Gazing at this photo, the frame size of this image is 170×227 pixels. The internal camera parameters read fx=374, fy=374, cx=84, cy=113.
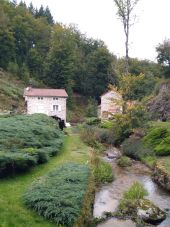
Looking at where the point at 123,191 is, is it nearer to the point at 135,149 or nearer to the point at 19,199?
the point at 19,199

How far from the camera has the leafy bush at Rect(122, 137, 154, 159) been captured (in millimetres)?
31995

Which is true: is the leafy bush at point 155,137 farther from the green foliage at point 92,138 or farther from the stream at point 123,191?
the green foliage at point 92,138

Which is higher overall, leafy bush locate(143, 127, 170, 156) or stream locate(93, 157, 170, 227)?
leafy bush locate(143, 127, 170, 156)

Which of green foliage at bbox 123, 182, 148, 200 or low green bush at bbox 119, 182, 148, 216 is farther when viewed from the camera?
green foliage at bbox 123, 182, 148, 200

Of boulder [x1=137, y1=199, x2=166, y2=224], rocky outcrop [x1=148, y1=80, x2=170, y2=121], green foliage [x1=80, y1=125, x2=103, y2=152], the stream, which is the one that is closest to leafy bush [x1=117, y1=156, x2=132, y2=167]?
the stream

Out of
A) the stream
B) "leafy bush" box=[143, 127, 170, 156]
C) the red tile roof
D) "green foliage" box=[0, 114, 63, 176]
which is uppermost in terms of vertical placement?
the red tile roof

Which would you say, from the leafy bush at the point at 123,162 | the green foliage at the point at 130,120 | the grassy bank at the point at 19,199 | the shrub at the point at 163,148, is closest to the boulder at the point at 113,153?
the leafy bush at the point at 123,162

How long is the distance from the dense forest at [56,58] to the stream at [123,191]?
1584 inches

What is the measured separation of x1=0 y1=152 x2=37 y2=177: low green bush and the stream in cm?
434

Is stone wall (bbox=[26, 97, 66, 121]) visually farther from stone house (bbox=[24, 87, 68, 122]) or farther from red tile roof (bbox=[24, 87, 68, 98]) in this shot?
red tile roof (bbox=[24, 87, 68, 98])

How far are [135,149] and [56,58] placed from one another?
44396 mm

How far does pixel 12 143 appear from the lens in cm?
2236

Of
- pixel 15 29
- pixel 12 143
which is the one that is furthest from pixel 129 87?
pixel 15 29

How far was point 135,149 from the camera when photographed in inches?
1315
